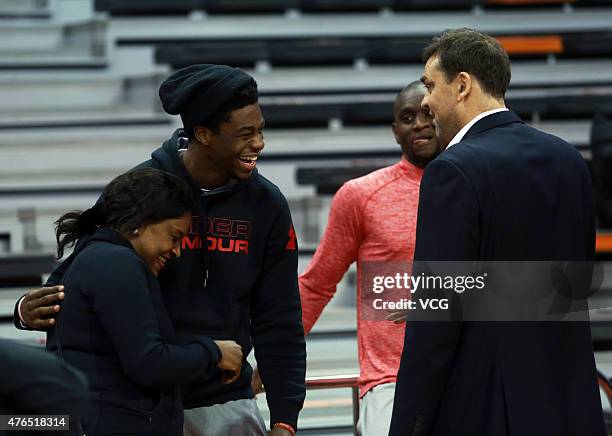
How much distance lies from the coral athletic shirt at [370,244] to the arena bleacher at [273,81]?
6.00ft

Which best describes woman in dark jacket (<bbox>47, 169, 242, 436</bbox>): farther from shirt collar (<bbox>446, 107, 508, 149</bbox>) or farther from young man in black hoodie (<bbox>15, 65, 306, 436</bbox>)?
shirt collar (<bbox>446, 107, 508, 149</bbox>)

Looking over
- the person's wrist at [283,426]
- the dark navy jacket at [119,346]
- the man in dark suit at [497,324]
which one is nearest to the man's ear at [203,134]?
Answer: the dark navy jacket at [119,346]

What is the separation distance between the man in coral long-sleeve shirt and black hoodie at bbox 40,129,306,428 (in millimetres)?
367

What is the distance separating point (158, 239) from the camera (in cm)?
177

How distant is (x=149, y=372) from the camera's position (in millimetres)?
1662

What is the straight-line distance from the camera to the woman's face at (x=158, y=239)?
1.77m

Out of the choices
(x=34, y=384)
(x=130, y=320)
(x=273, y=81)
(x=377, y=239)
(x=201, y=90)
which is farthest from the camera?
(x=273, y=81)

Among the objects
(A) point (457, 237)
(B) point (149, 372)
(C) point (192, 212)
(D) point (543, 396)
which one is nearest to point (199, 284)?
(C) point (192, 212)

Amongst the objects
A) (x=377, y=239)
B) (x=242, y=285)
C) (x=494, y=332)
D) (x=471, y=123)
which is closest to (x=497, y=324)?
(x=494, y=332)

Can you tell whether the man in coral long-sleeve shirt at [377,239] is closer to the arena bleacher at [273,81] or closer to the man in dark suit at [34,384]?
the man in dark suit at [34,384]

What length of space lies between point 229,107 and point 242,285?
0.32 metres

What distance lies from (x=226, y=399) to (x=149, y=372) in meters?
0.29

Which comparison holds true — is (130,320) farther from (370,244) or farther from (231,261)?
(370,244)

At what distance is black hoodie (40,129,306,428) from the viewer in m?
1.89
